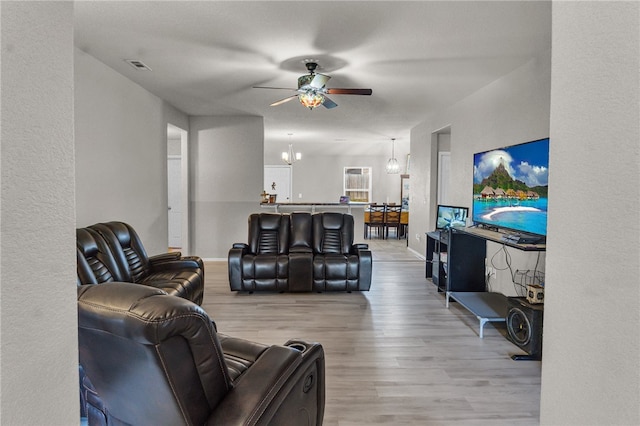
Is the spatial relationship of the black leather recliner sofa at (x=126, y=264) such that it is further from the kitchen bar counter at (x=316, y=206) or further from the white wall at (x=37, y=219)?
the kitchen bar counter at (x=316, y=206)

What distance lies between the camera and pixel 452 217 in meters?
4.93

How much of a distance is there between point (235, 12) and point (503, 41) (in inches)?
87.3

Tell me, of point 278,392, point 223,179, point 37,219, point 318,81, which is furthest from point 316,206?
point 37,219

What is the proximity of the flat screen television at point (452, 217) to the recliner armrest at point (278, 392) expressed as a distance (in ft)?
10.4

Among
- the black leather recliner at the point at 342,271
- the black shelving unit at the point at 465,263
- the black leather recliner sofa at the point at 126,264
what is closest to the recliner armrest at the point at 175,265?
the black leather recliner sofa at the point at 126,264

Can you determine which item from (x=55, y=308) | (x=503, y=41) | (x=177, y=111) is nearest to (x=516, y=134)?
(x=503, y=41)

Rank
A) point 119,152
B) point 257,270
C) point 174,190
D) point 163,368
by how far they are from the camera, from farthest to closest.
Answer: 1. point 174,190
2. point 257,270
3. point 119,152
4. point 163,368

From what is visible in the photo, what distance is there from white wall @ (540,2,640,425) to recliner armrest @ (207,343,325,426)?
0.86 m

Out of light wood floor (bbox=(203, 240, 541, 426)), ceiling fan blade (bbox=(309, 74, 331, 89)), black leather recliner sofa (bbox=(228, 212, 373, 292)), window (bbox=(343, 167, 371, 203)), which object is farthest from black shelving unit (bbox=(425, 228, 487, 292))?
window (bbox=(343, 167, 371, 203))

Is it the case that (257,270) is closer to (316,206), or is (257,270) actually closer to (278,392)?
(316,206)

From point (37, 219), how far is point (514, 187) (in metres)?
3.57

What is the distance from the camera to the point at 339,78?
4.48 meters

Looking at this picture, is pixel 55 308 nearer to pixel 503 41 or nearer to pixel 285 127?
pixel 503 41

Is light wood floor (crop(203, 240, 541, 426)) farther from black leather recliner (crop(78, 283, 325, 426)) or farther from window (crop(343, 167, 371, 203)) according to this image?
window (crop(343, 167, 371, 203))
